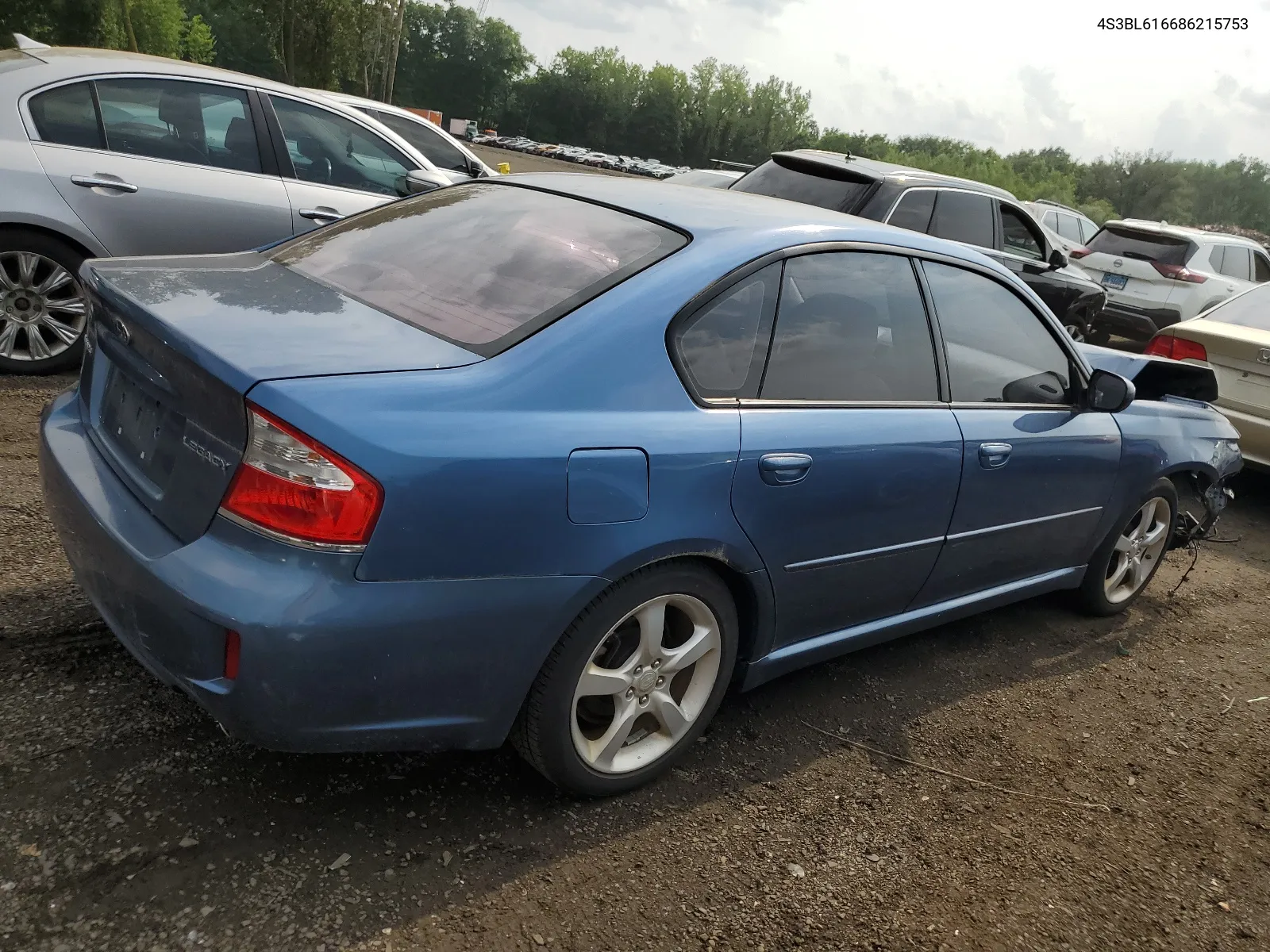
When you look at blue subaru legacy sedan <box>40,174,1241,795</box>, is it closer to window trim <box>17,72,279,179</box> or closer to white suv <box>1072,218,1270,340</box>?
window trim <box>17,72,279,179</box>

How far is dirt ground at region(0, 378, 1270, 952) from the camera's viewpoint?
7.08 feet

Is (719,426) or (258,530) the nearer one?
(258,530)

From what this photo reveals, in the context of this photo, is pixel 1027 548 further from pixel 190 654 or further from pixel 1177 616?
pixel 190 654

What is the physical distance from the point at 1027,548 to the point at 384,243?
255cm

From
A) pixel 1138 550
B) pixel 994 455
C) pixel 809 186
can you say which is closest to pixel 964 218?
pixel 809 186

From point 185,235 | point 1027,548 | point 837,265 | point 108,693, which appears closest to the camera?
point 108,693

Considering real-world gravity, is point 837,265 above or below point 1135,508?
above

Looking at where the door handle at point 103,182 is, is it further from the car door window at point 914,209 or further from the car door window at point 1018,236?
the car door window at point 1018,236

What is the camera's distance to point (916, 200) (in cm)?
729

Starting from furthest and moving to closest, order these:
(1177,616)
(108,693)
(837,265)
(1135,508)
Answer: (1177,616), (1135,508), (837,265), (108,693)

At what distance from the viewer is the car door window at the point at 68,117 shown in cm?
500

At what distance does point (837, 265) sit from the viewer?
304cm

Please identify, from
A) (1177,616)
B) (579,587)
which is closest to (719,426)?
(579,587)

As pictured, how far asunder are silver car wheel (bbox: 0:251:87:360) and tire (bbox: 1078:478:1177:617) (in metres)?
5.01
